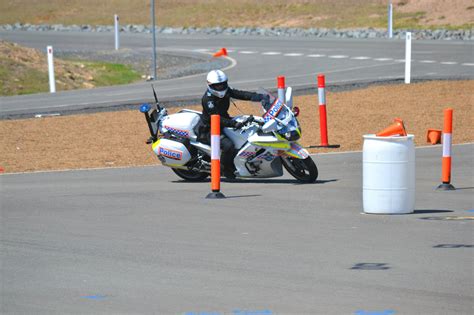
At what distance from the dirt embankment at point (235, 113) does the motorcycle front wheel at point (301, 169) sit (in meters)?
4.26

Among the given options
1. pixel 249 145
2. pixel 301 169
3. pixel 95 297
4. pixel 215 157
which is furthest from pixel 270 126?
pixel 95 297

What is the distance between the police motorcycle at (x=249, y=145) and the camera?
15.7 m

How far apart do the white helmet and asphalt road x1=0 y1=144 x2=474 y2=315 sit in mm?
1271

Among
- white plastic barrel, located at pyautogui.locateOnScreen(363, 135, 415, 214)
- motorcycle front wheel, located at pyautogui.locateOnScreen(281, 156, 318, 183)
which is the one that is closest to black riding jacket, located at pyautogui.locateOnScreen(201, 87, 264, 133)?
motorcycle front wheel, located at pyautogui.locateOnScreen(281, 156, 318, 183)

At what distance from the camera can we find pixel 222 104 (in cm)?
1638

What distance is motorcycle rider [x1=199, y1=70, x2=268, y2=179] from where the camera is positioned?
16.2 metres

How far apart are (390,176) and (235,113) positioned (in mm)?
13407

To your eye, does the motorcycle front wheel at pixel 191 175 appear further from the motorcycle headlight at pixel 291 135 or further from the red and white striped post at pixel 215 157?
the red and white striped post at pixel 215 157

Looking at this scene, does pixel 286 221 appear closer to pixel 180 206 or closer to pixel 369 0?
pixel 180 206

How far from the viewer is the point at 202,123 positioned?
16531 millimetres

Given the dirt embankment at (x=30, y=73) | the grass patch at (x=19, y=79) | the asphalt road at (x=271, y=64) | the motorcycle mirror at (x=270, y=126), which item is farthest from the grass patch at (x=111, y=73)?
the motorcycle mirror at (x=270, y=126)

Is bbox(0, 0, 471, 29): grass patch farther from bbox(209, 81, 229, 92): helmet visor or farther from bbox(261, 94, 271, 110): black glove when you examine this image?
bbox(261, 94, 271, 110): black glove

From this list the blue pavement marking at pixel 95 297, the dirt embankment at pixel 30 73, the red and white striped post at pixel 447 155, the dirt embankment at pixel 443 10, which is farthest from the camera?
the dirt embankment at pixel 443 10

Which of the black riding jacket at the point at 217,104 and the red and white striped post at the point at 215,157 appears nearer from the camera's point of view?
the red and white striped post at the point at 215,157
